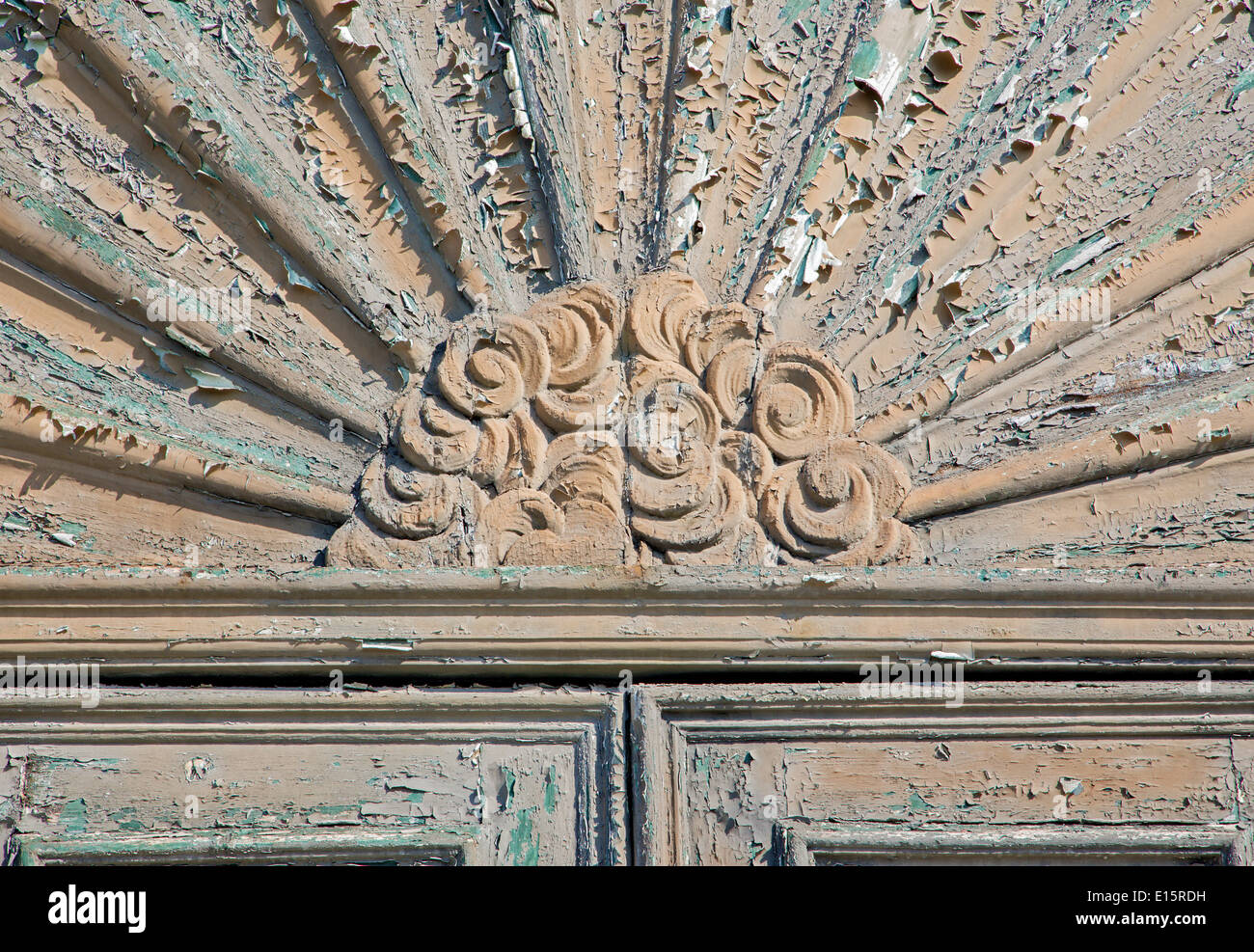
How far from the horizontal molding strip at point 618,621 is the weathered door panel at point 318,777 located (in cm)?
5

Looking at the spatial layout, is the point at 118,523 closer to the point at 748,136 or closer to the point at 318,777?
the point at 318,777

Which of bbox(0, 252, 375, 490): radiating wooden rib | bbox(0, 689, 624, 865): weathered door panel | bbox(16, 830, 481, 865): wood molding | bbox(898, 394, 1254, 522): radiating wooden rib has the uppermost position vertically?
bbox(0, 252, 375, 490): radiating wooden rib

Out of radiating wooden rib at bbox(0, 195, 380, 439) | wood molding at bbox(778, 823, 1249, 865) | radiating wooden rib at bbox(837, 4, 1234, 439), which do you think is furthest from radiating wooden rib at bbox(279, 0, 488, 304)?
wood molding at bbox(778, 823, 1249, 865)

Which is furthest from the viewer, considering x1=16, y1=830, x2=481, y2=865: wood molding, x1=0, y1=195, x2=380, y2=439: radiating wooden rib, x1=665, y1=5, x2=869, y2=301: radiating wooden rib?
x1=665, y1=5, x2=869, y2=301: radiating wooden rib

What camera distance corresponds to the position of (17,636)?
3.92 ft

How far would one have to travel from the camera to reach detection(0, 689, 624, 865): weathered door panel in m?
1.15

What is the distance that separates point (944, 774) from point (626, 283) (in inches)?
29.8

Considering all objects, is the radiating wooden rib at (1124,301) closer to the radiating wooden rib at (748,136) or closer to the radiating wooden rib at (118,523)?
the radiating wooden rib at (748,136)

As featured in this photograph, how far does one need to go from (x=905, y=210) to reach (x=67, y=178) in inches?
43.9

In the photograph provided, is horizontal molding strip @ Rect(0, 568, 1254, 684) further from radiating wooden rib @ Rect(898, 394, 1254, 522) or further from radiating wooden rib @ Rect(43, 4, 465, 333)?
radiating wooden rib @ Rect(43, 4, 465, 333)

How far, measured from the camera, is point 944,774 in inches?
47.1
